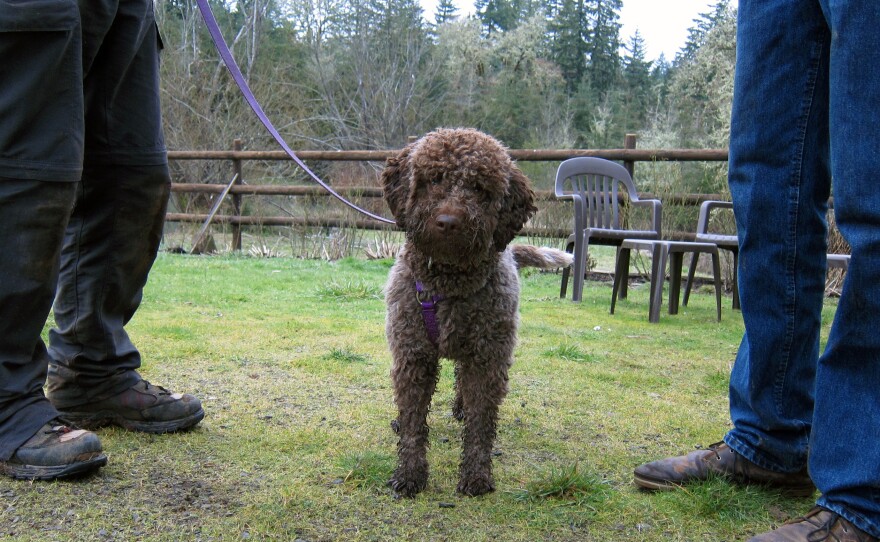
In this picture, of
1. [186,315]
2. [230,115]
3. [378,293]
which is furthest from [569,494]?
[230,115]

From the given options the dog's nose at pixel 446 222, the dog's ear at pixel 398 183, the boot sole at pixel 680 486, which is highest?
the dog's ear at pixel 398 183

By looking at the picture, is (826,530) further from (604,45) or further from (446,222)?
(604,45)

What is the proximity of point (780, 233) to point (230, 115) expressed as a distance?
16.9 metres

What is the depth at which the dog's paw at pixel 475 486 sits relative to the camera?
7.29ft

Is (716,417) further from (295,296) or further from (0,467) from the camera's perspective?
(295,296)

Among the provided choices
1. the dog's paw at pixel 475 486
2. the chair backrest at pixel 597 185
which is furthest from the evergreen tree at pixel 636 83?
the dog's paw at pixel 475 486

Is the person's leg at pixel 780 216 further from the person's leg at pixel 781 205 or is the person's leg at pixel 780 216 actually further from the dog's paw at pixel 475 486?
the dog's paw at pixel 475 486

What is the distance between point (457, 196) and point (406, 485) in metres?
0.94

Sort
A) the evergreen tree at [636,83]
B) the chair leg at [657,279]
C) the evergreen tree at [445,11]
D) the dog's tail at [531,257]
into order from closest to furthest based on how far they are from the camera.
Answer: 1. the dog's tail at [531,257]
2. the chair leg at [657,279]
3. the evergreen tree at [636,83]
4. the evergreen tree at [445,11]

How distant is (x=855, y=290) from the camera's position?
5.32ft

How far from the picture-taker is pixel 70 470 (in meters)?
2.09

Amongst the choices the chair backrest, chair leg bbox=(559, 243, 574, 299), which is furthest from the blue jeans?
the chair backrest

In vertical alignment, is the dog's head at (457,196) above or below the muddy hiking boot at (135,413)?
above

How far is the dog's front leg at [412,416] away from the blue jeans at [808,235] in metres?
1.00
